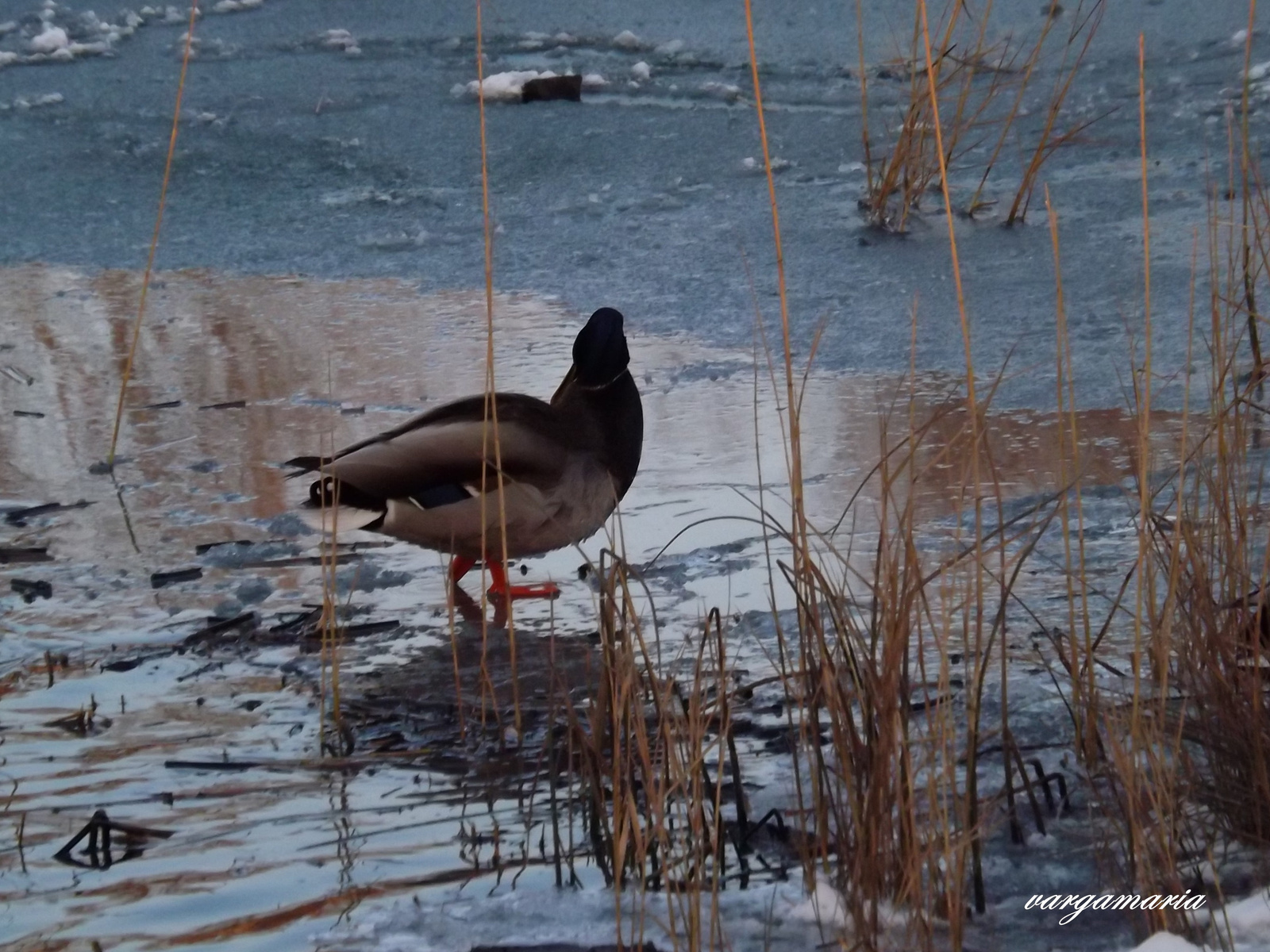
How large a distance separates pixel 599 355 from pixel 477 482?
17.7 inches

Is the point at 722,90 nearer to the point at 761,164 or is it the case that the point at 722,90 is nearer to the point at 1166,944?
the point at 761,164

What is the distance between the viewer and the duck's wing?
303cm

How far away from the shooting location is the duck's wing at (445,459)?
9.94 ft

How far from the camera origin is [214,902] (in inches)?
77.5

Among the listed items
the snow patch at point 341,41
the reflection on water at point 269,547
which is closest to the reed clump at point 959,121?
the reflection on water at point 269,547

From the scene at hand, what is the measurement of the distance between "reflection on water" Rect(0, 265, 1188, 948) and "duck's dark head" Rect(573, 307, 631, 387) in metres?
0.25

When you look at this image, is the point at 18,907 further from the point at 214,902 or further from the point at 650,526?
the point at 650,526

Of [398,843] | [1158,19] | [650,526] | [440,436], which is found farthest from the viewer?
[1158,19]

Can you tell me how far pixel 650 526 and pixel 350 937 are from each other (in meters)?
1.51

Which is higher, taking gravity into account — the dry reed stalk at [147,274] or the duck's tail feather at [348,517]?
the dry reed stalk at [147,274]

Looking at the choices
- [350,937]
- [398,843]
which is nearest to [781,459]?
[398,843]

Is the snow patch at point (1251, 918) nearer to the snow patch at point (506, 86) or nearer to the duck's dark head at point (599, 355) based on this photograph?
the duck's dark head at point (599, 355)

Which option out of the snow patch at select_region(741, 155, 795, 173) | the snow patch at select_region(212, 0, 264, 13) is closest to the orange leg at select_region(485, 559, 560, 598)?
the snow patch at select_region(741, 155, 795, 173)

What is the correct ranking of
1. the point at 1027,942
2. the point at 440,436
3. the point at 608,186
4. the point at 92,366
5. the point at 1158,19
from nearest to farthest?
1. the point at 1027,942
2. the point at 440,436
3. the point at 92,366
4. the point at 608,186
5. the point at 1158,19
